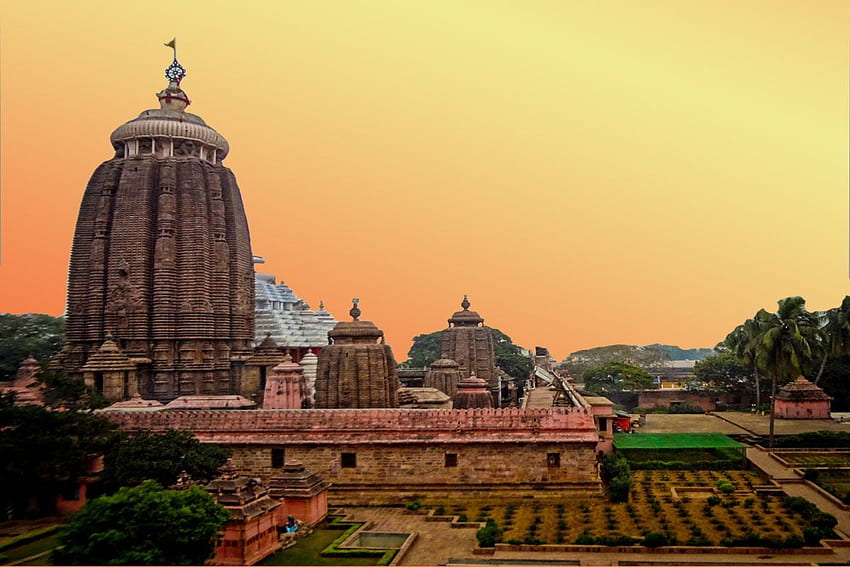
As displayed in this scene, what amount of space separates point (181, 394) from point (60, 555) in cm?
1721

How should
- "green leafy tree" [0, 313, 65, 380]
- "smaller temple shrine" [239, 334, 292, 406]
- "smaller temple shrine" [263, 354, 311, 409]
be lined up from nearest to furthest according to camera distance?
"smaller temple shrine" [263, 354, 311, 409], "smaller temple shrine" [239, 334, 292, 406], "green leafy tree" [0, 313, 65, 380]

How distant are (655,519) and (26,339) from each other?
149 ft

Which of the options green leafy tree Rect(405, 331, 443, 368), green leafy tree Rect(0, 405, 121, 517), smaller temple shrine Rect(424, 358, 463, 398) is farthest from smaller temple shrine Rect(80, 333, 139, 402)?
green leafy tree Rect(405, 331, 443, 368)

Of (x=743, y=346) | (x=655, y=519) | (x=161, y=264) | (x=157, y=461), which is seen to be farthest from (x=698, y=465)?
(x=161, y=264)

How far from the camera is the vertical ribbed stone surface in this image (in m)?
27.4

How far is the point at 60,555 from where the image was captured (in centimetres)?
1452

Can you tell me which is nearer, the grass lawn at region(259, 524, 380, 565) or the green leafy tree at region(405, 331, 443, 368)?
the grass lawn at region(259, 524, 380, 565)

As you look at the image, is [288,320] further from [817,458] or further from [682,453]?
[817,458]

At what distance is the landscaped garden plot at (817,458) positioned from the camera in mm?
30038

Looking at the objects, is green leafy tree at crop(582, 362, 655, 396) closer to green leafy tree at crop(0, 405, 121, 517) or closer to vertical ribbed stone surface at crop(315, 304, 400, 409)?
vertical ribbed stone surface at crop(315, 304, 400, 409)

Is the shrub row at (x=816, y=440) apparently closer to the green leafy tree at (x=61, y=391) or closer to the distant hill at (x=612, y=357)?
the green leafy tree at (x=61, y=391)

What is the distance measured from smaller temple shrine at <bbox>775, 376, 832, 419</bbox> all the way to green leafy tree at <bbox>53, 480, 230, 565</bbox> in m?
37.9

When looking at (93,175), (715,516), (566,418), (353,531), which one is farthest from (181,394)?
(715,516)

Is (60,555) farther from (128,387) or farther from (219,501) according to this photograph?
(128,387)
